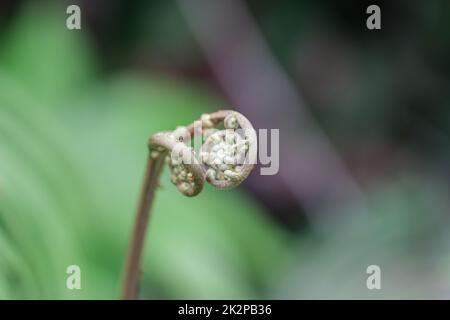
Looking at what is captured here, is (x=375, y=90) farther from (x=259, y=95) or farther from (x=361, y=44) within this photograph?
(x=259, y=95)

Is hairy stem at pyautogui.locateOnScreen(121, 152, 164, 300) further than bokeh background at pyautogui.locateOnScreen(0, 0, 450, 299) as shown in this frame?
No

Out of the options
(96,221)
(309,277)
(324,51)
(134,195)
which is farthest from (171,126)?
(324,51)

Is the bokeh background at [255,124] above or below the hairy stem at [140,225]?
above

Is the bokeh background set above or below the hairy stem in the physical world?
above

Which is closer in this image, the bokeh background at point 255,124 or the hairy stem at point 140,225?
the hairy stem at point 140,225

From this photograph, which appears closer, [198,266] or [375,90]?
[198,266]
